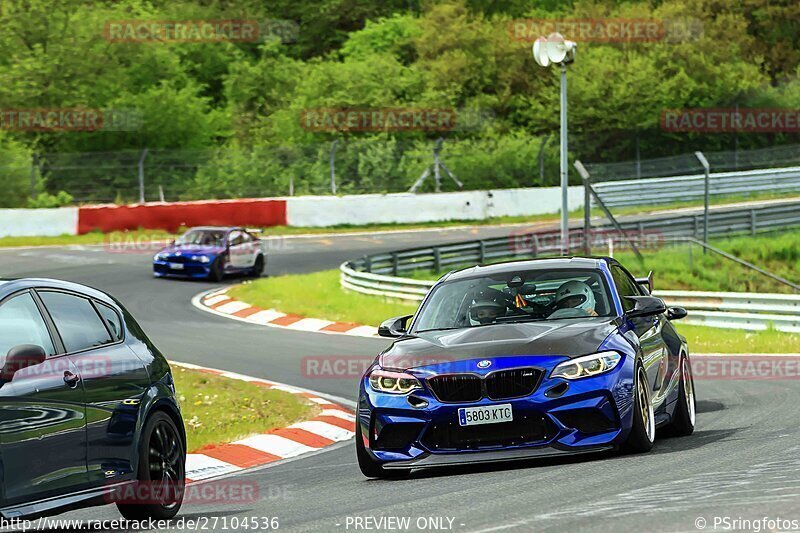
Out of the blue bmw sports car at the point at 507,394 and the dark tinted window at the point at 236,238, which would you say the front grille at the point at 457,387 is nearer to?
the blue bmw sports car at the point at 507,394

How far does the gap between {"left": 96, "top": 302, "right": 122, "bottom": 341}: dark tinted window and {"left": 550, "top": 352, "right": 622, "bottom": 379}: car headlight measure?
8.92ft

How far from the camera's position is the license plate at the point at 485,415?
8906 millimetres

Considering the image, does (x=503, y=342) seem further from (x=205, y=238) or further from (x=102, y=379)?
(x=205, y=238)

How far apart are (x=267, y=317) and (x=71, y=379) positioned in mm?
18960

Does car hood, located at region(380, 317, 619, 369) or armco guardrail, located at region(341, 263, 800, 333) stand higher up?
car hood, located at region(380, 317, 619, 369)

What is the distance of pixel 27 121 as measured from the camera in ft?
→ 173

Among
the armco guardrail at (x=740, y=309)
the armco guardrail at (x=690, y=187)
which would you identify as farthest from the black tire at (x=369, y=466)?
the armco guardrail at (x=690, y=187)

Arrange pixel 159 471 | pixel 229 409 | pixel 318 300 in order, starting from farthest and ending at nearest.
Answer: pixel 318 300 → pixel 229 409 → pixel 159 471

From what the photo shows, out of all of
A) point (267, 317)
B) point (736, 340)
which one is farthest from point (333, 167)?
point (736, 340)

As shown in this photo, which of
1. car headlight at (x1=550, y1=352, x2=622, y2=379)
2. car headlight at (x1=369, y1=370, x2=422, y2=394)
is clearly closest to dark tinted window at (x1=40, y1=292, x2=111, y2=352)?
car headlight at (x1=369, y1=370, x2=422, y2=394)

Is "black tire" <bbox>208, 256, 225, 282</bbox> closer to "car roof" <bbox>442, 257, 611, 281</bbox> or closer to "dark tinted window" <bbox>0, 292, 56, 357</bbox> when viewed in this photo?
"car roof" <bbox>442, 257, 611, 281</bbox>

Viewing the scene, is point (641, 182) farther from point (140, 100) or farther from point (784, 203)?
point (140, 100)

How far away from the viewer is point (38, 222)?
129 ft

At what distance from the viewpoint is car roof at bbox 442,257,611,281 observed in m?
10.7
